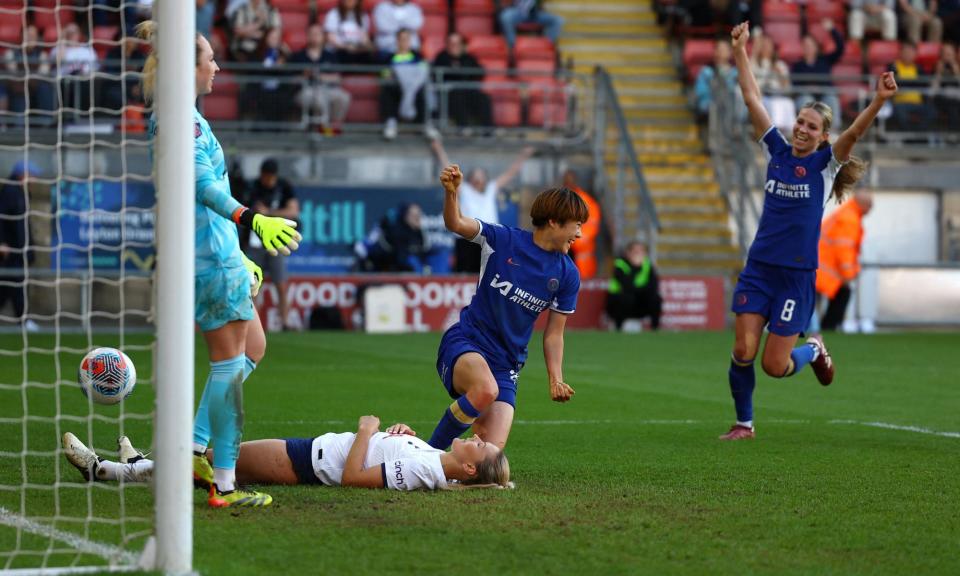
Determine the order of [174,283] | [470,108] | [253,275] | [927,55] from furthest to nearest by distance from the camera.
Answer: [927,55], [470,108], [253,275], [174,283]

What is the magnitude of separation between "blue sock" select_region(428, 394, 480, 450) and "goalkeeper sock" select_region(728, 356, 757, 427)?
2623 mm

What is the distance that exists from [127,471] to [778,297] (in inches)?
172

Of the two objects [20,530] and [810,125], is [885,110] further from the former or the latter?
[20,530]

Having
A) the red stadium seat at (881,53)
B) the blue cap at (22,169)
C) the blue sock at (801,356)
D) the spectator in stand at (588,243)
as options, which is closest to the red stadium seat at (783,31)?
the red stadium seat at (881,53)

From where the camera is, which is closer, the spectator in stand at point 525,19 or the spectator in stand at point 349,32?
the spectator in stand at point 349,32

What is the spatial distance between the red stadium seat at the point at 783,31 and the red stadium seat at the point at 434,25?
5892mm

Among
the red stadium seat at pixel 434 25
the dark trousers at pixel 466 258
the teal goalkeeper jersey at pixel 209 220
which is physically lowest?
the dark trousers at pixel 466 258

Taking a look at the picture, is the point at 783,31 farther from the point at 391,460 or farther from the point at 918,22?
the point at 391,460

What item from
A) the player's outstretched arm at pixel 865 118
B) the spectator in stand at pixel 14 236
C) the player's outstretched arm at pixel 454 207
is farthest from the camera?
the spectator in stand at pixel 14 236

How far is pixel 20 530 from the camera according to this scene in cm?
528

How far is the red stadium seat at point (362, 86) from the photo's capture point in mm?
21766

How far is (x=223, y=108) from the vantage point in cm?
2136

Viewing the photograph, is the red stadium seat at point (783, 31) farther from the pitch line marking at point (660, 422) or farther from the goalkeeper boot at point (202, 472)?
the goalkeeper boot at point (202, 472)

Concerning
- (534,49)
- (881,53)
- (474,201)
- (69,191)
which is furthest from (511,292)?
(881,53)
